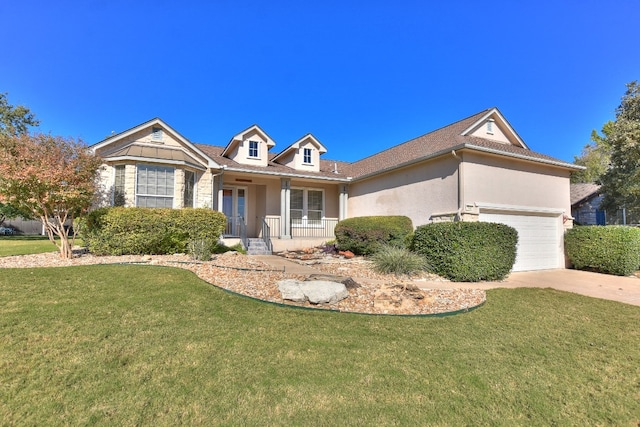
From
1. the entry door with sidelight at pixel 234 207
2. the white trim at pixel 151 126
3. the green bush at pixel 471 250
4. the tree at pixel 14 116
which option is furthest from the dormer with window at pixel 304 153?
the tree at pixel 14 116

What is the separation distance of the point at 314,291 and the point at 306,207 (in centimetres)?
1078

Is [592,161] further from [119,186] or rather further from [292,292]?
[119,186]

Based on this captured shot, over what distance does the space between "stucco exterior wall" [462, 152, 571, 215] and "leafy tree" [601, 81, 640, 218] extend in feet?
20.6

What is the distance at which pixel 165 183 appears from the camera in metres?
11.7

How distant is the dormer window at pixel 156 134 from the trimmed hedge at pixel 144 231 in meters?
4.43

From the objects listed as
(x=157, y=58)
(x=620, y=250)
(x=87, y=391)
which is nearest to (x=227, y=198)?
(x=157, y=58)

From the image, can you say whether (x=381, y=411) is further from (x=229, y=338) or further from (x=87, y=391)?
(x=87, y=391)

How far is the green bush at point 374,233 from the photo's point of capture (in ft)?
38.4

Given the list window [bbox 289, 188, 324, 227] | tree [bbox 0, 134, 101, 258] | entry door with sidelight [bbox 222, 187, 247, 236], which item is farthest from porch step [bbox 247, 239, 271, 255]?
tree [bbox 0, 134, 101, 258]

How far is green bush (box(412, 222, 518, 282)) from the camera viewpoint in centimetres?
856

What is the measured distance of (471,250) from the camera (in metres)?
8.63

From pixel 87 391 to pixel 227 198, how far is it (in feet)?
43.6

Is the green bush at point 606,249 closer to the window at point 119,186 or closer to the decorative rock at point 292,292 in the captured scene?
the decorative rock at point 292,292

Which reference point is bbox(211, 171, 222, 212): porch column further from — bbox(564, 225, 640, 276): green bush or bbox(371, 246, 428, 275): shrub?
bbox(564, 225, 640, 276): green bush
